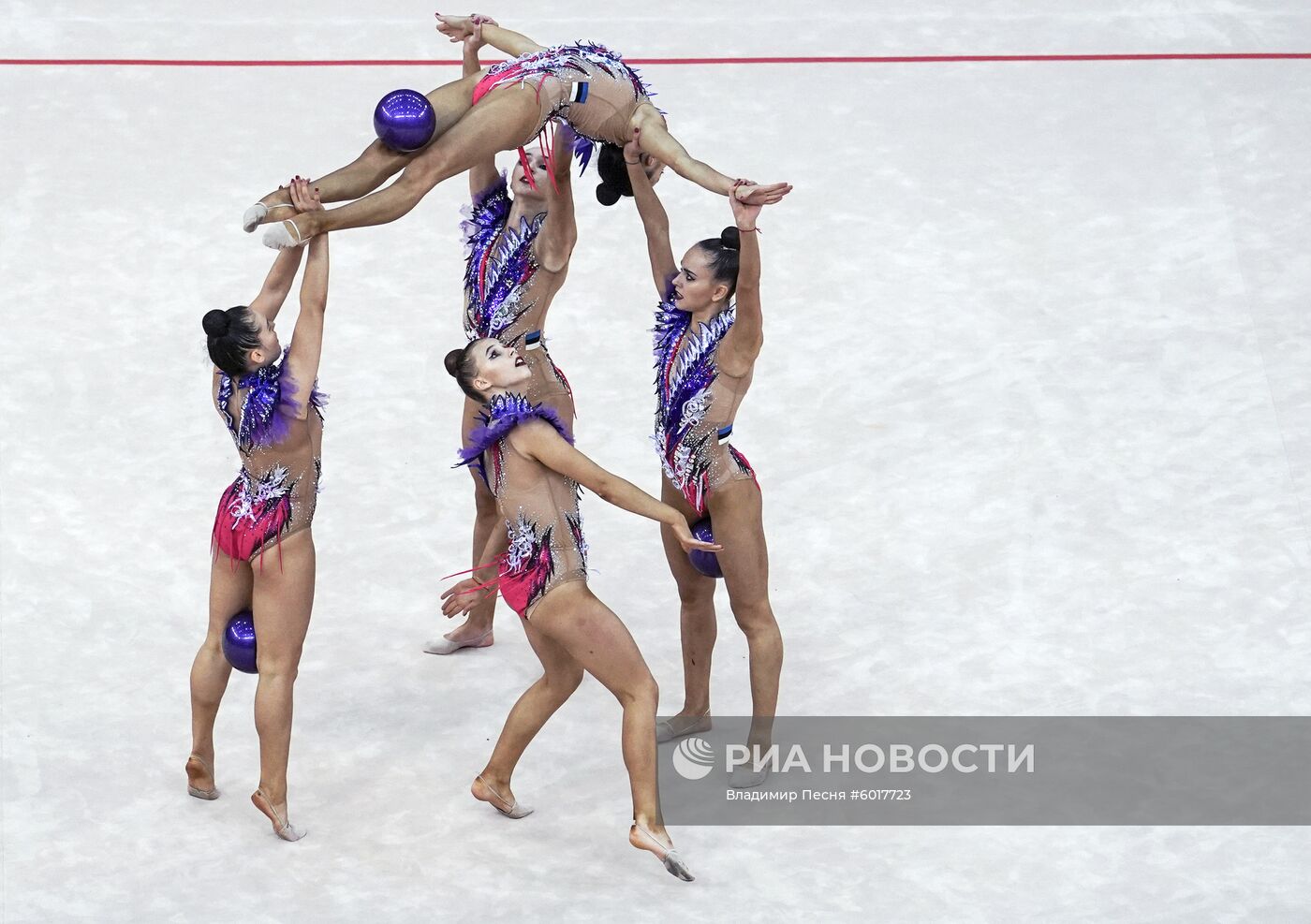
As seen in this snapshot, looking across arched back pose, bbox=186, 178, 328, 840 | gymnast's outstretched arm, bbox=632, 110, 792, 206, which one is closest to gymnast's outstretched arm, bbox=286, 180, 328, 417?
arched back pose, bbox=186, 178, 328, 840

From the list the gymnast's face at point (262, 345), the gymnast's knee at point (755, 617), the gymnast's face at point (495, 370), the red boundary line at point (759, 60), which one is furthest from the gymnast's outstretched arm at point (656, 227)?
the red boundary line at point (759, 60)

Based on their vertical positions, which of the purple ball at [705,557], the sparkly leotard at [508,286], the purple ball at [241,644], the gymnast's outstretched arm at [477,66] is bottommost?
the purple ball at [241,644]

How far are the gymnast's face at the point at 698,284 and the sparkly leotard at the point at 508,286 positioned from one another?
0.64 m

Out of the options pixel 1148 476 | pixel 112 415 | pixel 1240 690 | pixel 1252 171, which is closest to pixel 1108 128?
pixel 1252 171

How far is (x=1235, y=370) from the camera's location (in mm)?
7273

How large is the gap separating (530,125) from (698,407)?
3.22 feet

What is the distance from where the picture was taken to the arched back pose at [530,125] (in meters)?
4.73

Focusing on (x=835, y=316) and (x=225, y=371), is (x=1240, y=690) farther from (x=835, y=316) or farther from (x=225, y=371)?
(x=225, y=371)

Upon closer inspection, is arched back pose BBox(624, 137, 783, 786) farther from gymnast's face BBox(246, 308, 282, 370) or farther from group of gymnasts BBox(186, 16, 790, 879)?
gymnast's face BBox(246, 308, 282, 370)

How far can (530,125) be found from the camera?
5.04 meters

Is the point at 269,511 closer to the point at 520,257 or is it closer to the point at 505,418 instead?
the point at 505,418

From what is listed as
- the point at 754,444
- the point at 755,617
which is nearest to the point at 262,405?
the point at 755,617

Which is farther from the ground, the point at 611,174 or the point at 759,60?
the point at 759,60

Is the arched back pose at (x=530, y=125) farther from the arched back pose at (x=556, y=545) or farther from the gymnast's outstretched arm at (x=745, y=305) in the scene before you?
the arched back pose at (x=556, y=545)
